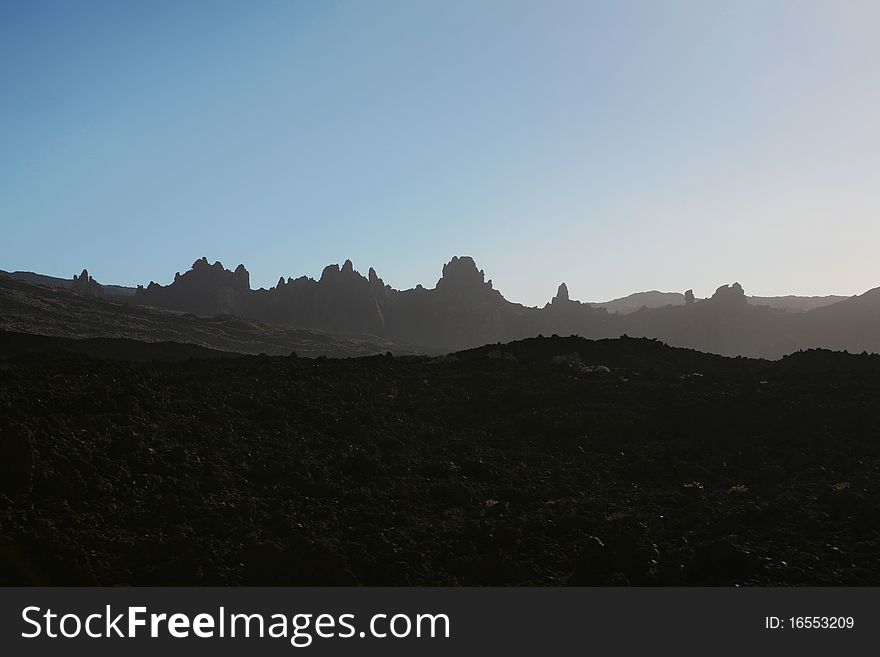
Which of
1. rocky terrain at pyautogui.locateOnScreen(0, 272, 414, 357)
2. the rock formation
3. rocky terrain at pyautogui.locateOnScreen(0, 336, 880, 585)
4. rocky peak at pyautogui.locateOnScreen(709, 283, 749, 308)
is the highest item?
the rock formation

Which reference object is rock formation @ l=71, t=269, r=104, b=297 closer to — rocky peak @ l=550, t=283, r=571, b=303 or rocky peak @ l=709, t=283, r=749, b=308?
rocky peak @ l=550, t=283, r=571, b=303

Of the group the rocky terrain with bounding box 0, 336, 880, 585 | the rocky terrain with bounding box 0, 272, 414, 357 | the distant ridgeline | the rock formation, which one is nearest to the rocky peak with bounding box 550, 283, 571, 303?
the distant ridgeline

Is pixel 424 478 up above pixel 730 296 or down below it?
below

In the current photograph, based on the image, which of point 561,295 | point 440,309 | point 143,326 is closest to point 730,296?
point 561,295

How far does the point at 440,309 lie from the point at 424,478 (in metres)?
144

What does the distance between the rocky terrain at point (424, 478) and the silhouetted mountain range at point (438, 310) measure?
109 meters

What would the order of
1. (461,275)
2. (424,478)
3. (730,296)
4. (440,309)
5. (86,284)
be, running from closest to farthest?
(424,478) < (730,296) < (86,284) < (440,309) < (461,275)

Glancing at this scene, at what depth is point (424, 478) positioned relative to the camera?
16.9 metres

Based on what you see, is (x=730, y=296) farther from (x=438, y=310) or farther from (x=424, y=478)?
(x=424, y=478)

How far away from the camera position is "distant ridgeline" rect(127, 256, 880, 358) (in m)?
133

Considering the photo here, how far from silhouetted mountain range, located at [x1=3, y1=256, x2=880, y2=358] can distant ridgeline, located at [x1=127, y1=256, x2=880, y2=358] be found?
24 cm
